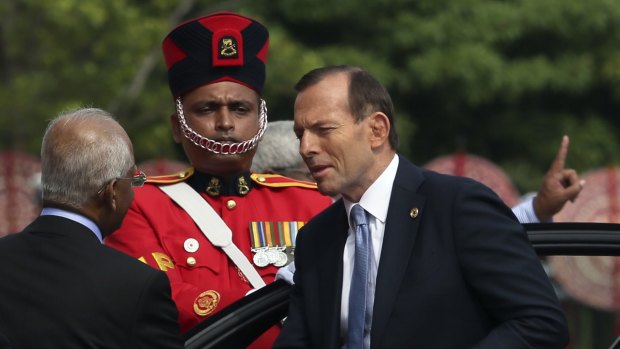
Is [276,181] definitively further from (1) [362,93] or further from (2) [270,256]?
(1) [362,93]

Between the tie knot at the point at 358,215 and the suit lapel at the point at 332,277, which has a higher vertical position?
the tie knot at the point at 358,215

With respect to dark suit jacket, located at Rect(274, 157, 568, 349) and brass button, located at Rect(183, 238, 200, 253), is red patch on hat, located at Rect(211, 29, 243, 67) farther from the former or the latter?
dark suit jacket, located at Rect(274, 157, 568, 349)

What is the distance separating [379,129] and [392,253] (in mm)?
375

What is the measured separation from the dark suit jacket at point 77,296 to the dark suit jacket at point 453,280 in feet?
1.54

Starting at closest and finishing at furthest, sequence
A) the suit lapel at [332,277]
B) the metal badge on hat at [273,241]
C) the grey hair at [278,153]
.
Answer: the suit lapel at [332,277] < the metal badge on hat at [273,241] < the grey hair at [278,153]

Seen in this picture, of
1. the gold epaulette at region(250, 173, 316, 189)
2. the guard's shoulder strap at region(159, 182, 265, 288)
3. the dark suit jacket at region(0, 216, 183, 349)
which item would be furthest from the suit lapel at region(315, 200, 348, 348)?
the gold epaulette at region(250, 173, 316, 189)

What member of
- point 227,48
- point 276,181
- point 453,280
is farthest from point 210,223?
point 453,280

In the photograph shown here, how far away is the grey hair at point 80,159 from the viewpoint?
390cm

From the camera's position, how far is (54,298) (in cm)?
382

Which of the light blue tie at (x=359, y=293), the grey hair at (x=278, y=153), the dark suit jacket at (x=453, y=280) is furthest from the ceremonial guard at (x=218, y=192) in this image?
the dark suit jacket at (x=453, y=280)

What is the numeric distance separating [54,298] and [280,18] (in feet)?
38.1

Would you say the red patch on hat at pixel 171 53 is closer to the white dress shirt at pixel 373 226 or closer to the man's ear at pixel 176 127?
the man's ear at pixel 176 127

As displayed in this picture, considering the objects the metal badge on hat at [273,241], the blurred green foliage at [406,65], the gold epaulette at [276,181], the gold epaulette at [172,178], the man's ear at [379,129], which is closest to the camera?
the man's ear at [379,129]

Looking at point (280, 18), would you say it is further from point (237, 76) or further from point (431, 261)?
point (431, 261)
